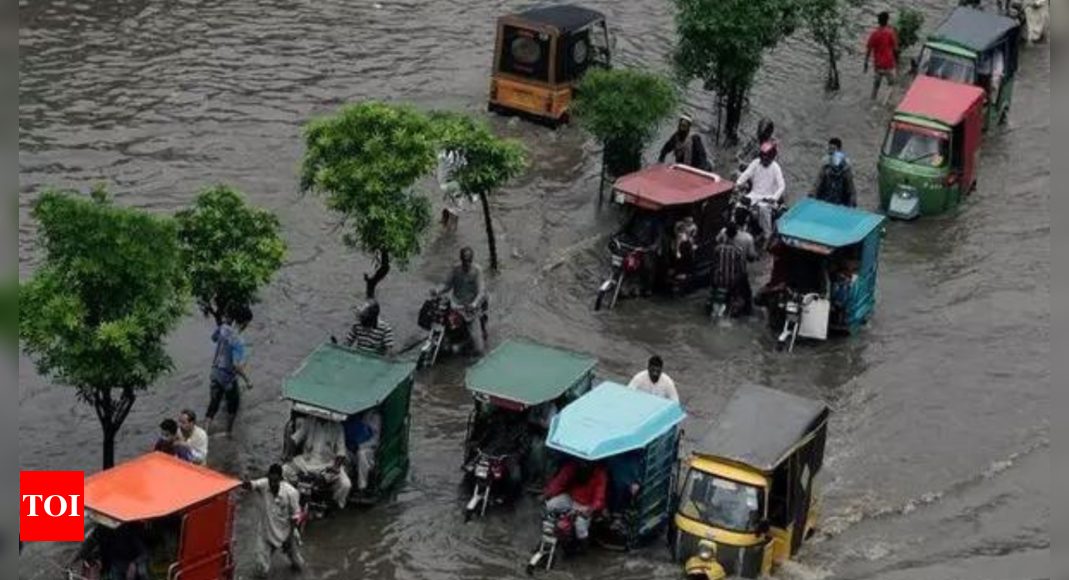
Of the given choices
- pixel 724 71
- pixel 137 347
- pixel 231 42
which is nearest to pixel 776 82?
pixel 724 71

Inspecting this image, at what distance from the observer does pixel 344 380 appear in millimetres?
19000

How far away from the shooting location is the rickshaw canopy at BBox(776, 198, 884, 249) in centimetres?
2305

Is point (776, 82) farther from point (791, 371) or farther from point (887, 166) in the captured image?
→ point (791, 371)

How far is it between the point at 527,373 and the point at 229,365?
11.6ft

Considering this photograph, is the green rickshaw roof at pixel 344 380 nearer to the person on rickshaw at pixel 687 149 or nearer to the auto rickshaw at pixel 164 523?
the auto rickshaw at pixel 164 523

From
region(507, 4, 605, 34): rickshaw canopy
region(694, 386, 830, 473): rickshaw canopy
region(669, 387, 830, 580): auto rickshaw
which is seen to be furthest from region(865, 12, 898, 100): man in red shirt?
region(669, 387, 830, 580): auto rickshaw

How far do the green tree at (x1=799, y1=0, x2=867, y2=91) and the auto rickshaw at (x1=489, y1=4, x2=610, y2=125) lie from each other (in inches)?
144

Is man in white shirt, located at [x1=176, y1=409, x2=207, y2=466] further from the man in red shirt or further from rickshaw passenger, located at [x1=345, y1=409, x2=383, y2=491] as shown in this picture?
the man in red shirt

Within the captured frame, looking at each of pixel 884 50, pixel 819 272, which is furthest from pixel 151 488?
pixel 884 50

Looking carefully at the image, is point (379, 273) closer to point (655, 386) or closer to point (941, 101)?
point (655, 386)

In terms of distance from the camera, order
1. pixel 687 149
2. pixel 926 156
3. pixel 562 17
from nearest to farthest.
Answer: pixel 687 149 → pixel 926 156 → pixel 562 17

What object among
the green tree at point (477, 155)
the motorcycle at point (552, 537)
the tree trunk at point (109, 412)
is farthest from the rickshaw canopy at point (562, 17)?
the motorcycle at point (552, 537)

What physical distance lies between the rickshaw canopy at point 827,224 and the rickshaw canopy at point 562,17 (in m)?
7.09

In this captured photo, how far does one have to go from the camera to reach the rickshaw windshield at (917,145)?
90.1ft
